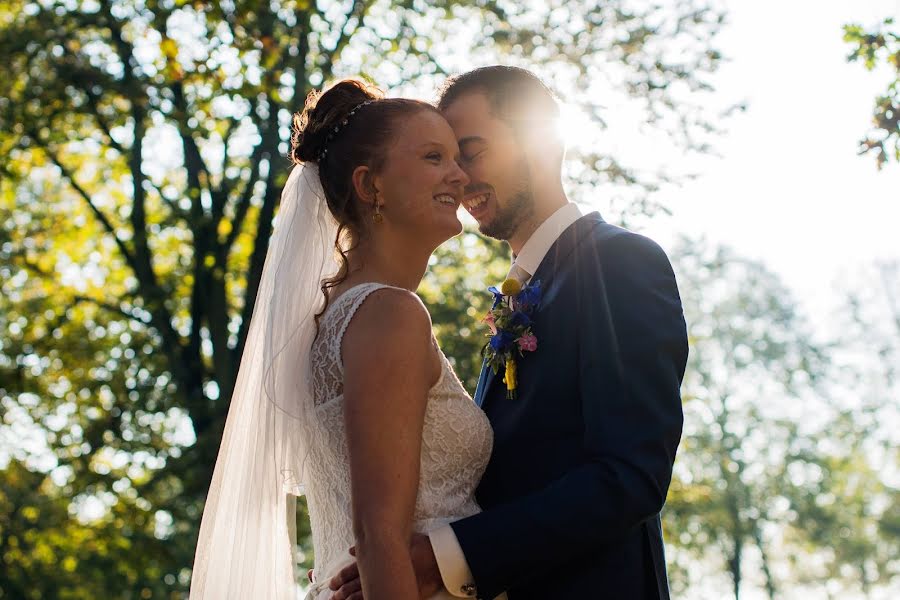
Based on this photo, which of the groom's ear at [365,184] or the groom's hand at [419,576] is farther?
the groom's ear at [365,184]

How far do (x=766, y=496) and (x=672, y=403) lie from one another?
3103cm

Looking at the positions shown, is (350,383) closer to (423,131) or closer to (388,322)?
(388,322)

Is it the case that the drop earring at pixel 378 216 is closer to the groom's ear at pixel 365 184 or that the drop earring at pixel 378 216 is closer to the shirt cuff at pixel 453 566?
the groom's ear at pixel 365 184

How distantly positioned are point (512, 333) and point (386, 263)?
0.49 metres

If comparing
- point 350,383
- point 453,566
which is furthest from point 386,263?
point 453,566

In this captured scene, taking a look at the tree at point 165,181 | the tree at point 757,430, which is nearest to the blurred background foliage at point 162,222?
the tree at point 165,181

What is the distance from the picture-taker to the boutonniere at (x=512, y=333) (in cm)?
363

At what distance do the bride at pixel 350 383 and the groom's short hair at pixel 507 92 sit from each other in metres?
0.43

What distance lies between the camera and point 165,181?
57.9 feet

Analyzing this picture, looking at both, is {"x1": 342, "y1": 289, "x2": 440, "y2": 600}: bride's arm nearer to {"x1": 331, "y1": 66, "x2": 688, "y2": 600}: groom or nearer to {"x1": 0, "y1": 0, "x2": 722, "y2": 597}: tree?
{"x1": 331, "y1": 66, "x2": 688, "y2": 600}: groom

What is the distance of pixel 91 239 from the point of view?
821 inches

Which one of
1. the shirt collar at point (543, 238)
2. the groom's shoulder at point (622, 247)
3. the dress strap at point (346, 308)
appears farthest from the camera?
the shirt collar at point (543, 238)

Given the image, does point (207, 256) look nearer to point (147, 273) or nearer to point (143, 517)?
point (147, 273)

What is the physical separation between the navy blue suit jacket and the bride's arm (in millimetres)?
245
